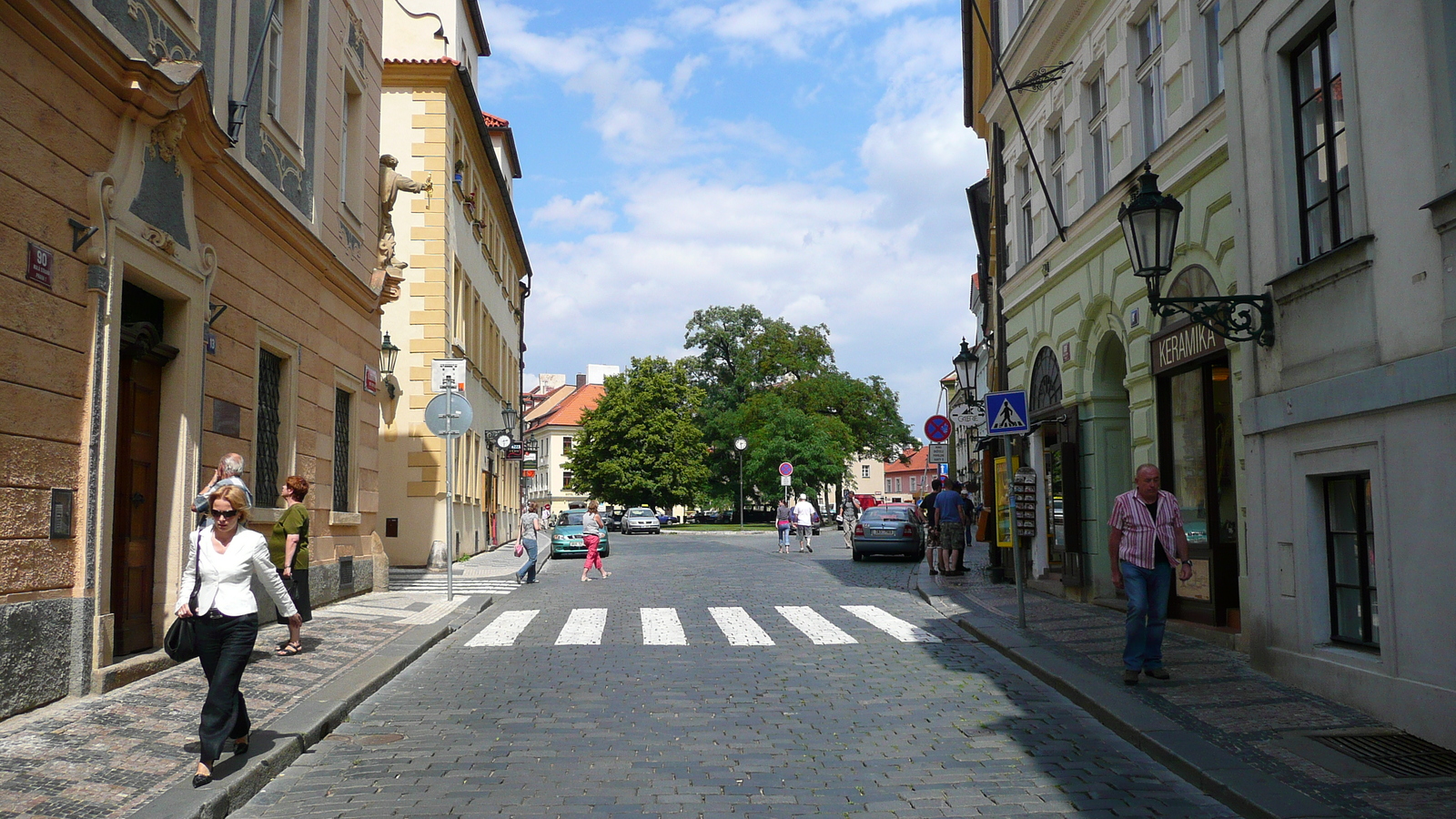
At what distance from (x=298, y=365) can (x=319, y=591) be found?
2948 millimetres

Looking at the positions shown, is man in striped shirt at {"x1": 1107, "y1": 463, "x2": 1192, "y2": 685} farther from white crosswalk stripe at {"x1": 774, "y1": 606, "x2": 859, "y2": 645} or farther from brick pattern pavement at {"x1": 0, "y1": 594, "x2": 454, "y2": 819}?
brick pattern pavement at {"x1": 0, "y1": 594, "x2": 454, "y2": 819}

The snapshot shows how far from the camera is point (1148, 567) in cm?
885

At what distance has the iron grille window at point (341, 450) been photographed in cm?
1647

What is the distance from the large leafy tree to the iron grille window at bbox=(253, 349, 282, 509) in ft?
200

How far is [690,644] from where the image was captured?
12125 mm

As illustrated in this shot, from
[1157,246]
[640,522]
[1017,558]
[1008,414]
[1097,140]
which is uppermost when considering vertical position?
[1097,140]

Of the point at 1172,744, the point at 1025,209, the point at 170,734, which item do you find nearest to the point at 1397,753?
the point at 1172,744

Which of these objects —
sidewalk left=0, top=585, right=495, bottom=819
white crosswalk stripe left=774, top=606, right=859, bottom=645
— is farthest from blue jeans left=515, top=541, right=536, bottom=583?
sidewalk left=0, top=585, right=495, bottom=819

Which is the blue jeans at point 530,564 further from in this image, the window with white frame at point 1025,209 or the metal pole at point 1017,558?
the metal pole at point 1017,558

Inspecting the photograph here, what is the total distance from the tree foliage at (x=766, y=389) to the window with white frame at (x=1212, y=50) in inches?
2251

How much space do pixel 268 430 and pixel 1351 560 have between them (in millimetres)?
11175

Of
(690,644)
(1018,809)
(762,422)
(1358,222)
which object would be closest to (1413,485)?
(1358,222)

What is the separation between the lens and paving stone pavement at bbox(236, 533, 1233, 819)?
5.88m

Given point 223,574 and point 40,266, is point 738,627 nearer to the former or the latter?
point 223,574
